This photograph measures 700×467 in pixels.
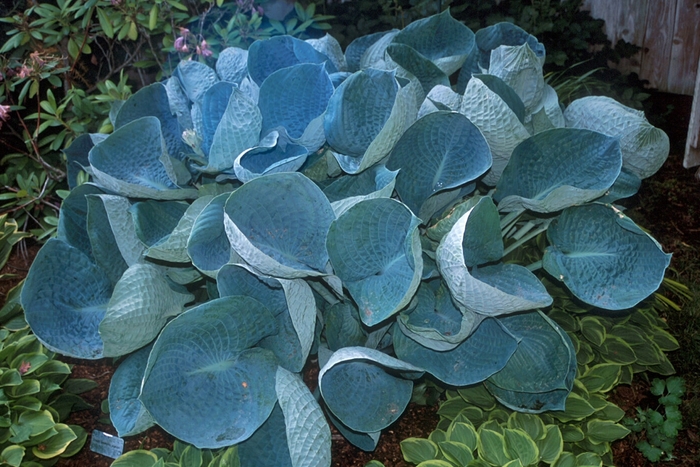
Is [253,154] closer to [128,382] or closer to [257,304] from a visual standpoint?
[257,304]

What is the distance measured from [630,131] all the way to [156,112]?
108 centimetres

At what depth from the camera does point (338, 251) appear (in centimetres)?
108

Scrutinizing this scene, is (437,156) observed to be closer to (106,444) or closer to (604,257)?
(604,257)

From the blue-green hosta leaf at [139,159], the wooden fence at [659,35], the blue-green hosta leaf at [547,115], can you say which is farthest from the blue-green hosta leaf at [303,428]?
the wooden fence at [659,35]

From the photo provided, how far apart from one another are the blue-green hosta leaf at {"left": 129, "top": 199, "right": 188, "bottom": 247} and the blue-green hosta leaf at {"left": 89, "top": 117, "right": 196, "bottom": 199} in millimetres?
36

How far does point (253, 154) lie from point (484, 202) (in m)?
0.48

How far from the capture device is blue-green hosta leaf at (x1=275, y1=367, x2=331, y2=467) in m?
1.01

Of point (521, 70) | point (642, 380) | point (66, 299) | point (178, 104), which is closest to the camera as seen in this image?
point (66, 299)

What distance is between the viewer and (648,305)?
5.56ft

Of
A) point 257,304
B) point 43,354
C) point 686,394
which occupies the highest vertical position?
point 257,304

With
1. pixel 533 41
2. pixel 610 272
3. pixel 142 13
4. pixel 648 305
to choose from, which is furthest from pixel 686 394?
pixel 142 13

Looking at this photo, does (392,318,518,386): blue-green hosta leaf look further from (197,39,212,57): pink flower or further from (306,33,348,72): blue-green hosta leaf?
(197,39,212,57): pink flower

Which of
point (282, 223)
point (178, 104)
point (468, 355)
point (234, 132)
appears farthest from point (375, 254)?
point (178, 104)

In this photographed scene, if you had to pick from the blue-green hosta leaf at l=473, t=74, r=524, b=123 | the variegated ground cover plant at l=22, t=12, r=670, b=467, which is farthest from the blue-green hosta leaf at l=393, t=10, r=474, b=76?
the blue-green hosta leaf at l=473, t=74, r=524, b=123
